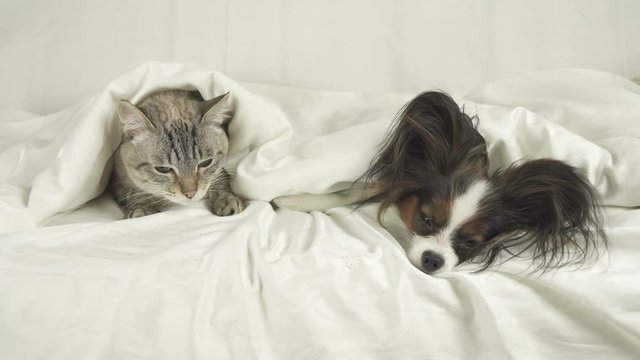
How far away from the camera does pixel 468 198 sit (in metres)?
1.59

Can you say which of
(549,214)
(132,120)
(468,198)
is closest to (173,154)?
(132,120)

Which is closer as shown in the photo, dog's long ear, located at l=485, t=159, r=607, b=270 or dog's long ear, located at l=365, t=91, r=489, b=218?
dog's long ear, located at l=485, t=159, r=607, b=270

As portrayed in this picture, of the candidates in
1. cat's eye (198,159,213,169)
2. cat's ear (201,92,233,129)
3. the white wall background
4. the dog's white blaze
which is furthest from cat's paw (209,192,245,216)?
the white wall background

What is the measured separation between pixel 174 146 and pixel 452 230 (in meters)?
0.98

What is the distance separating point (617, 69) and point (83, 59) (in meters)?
2.44

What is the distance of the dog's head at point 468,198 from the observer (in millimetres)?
1541

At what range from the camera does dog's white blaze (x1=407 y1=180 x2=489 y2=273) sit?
1.56 m

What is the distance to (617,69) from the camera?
7.66ft

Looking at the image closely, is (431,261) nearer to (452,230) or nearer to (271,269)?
(452,230)

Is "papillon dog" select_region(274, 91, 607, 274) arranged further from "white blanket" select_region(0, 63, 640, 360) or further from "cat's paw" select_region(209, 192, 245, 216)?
"cat's paw" select_region(209, 192, 245, 216)

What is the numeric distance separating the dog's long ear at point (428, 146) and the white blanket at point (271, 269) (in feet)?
0.36

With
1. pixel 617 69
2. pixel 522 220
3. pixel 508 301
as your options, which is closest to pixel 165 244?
pixel 508 301

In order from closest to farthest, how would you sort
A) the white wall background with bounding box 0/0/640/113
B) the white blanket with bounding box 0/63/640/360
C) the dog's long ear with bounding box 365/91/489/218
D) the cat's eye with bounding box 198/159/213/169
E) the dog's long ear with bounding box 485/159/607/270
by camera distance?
the white blanket with bounding box 0/63/640/360
the dog's long ear with bounding box 485/159/607/270
the dog's long ear with bounding box 365/91/489/218
the cat's eye with bounding box 198/159/213/169
the white wall background with bounding box 0/0/640/113

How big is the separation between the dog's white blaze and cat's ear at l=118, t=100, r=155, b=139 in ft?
3.15
